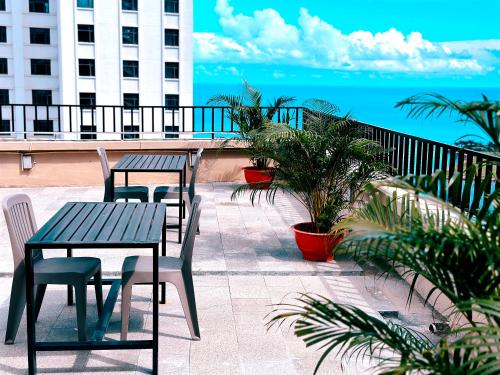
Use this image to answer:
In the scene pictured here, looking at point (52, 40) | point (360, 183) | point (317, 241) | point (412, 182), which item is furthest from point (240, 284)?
point (52, 40)

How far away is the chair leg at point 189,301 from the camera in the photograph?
13.2 ft

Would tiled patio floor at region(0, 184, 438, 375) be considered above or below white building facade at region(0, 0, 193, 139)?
below

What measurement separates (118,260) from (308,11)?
93.9m

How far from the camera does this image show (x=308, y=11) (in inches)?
3777

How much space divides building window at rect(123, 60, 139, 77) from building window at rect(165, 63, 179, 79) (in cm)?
211

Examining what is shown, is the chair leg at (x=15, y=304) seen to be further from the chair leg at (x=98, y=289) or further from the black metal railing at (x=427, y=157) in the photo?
the black metal railing at (x=427, y=157)

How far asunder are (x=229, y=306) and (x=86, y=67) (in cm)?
4527

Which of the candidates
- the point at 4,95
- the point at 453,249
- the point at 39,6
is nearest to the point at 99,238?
the point at 453,249

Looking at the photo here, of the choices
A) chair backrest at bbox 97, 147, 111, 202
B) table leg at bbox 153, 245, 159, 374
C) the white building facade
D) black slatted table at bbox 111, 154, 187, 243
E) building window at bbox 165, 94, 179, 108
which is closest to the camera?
table leg at bbox 153, 245, 159, 374

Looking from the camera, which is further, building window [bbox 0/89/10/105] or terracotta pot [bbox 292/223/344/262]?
building window [bbox 0/89/10/105]

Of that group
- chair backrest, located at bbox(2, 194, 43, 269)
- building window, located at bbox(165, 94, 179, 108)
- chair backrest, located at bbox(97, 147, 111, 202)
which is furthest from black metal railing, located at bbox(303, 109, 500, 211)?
building window, located at bbox(165, 94, 179, 108)

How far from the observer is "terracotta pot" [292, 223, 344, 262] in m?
5.94

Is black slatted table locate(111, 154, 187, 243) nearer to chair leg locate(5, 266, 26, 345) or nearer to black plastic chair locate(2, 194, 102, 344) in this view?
black plastic chair locate(2, 194, 102, 344)

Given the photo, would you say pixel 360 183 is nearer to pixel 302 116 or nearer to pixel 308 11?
pixel 302 116
